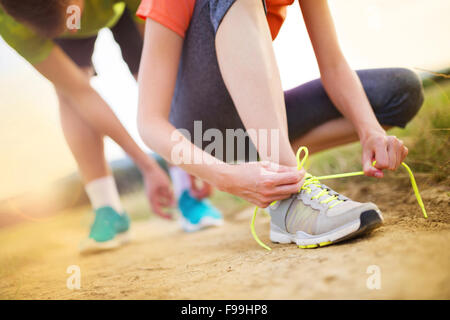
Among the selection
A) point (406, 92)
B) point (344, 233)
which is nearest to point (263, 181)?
point (344, 233)

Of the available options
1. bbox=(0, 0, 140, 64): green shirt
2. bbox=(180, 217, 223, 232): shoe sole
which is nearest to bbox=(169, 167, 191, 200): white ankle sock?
bbox=(180, 217, 223, 232): shoe sole

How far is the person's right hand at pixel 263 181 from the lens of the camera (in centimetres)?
73

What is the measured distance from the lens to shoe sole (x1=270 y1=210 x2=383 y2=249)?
706 millimetres

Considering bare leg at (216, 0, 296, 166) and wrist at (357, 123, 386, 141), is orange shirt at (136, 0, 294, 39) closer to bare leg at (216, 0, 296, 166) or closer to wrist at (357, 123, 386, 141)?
bare leg at (216, 0, 296, 166)

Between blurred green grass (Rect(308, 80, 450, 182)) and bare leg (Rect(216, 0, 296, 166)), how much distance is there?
0.61 m

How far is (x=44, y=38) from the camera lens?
4.10 feet

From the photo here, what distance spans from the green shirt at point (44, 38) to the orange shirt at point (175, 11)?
0.56 meters

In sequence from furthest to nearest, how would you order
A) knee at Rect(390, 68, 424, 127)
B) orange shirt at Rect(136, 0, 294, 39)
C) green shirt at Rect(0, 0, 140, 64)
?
green shirt at Rect(0, 0, 140, 64), knee at Rect(390, 68, 424, 127), orange shirt at Rect(136, 0, 294, 39)

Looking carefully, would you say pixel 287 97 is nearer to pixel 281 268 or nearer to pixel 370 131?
pixel 370 131

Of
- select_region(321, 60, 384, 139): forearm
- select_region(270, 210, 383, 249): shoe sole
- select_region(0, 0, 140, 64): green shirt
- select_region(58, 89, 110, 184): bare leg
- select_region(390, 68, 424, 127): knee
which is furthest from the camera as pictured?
select_region(58, 89, 110, 184): bare leg

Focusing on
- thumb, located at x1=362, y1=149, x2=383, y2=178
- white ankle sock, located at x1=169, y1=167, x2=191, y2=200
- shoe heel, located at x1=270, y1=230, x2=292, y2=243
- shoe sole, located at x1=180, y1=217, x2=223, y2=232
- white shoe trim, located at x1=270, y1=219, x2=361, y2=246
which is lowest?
shoe sole, located at x1=180, y1=217, x2=223, y2=232

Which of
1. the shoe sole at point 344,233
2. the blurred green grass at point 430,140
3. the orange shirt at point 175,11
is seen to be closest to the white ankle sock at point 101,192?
the orange shirt at point 175,11
